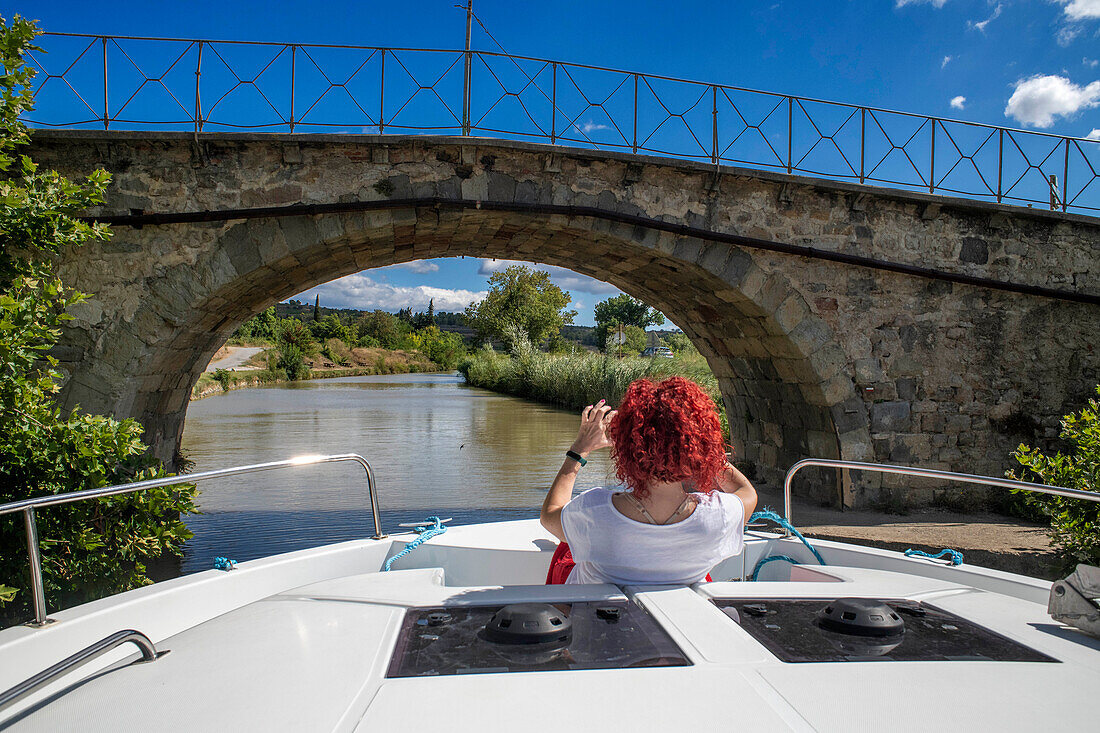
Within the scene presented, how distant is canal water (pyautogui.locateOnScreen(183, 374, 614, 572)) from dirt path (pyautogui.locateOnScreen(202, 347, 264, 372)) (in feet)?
58.2

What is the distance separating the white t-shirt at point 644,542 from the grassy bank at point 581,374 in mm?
10677

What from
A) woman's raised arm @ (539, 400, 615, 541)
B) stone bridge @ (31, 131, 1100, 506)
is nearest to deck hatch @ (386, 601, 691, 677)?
woman's raised arm @ (539, 400, 615, 541)

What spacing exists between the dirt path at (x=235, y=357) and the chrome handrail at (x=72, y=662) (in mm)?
35190

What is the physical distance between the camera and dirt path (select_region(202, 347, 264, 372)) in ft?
115

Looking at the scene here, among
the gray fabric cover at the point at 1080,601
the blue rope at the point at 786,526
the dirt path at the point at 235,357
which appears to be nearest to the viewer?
the gray fabric cover at the point at 1080,601

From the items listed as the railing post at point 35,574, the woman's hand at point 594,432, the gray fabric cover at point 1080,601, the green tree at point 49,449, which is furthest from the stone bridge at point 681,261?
the gray fabric cover at point 1080,601

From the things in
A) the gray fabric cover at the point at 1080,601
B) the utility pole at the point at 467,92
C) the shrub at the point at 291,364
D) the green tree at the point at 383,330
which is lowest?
the gray fabric cover at the point at 1080,601

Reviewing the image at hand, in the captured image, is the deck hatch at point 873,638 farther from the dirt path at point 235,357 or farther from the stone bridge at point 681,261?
the dirt path at point 235,357

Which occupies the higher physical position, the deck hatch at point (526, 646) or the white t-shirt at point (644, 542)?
the white t-shirt at point (644, 542)

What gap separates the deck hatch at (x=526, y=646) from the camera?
1271 millimetres

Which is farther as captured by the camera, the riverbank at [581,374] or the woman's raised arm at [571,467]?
the riverbank at [581,374]

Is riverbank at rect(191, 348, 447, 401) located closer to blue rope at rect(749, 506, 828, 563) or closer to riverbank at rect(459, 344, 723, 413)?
riverbank at rect(459, 344, 723, 413)

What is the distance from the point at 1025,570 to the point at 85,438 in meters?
5.52

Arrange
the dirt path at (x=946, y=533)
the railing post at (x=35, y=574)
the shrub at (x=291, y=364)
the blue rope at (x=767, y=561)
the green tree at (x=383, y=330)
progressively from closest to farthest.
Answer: the railing post at (x=35, y=574)
the blue rope at (x=767, y=561)
the dirt path at (x=946, y=533)
the shrub at (x=291, y=364)
the green tree at (x=383, y=330)
